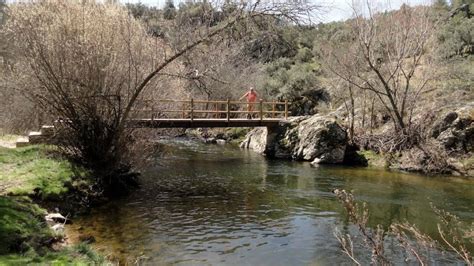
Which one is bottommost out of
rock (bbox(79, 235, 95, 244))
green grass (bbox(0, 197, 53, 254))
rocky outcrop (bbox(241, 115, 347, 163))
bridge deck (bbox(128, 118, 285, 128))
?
rock (bbox(79, 235, 95, 244))

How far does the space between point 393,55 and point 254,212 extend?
638 inches

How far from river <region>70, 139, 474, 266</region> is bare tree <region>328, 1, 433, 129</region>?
5.24 meters

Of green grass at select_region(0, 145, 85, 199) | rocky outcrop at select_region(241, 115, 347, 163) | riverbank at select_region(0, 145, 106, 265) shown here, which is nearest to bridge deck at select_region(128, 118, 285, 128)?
rocky outcrop at select_region(241, 115, 347, 163)

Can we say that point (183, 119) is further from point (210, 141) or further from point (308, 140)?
point (210, 141)

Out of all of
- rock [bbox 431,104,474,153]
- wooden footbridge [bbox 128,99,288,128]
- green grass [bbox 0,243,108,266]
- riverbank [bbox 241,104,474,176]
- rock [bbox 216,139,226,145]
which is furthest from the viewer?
rock [bbox 216,139,226,145]

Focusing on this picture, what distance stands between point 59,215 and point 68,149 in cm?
465

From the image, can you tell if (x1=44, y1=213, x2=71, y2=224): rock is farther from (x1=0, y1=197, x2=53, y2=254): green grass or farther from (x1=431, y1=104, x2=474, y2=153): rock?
(x1=431, y1=104, x2=474, y2=153): rock

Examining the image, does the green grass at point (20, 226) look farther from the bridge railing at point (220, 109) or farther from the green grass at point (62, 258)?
the bridge railing at point (220, 109)

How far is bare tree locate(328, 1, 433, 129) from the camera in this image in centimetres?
2428

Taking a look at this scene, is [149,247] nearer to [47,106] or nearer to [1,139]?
[47,106]

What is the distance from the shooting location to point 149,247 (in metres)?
9.65

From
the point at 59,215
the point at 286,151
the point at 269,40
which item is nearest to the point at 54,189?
the point at 59,215

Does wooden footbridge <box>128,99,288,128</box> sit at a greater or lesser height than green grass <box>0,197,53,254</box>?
greater

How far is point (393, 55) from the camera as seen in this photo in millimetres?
25594
